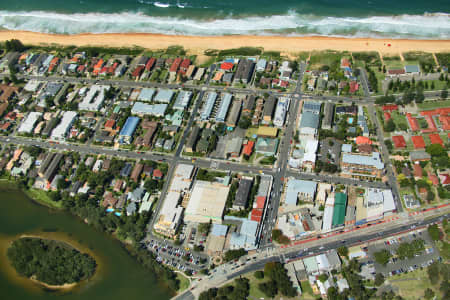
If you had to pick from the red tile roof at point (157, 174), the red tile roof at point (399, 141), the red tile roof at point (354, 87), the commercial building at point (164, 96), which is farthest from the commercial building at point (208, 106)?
the red tile roof at point (399, 141)

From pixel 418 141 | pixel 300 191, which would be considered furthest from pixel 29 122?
pixel 418 141

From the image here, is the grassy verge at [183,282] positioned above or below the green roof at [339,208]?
below

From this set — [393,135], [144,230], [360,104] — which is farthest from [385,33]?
[144,230]

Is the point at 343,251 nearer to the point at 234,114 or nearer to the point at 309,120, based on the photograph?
the point at 309,120

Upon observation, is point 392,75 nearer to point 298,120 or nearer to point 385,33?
point 385,33

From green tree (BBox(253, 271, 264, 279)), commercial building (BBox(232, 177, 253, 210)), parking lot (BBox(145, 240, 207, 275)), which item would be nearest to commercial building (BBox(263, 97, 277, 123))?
commercial building (BBox(232, 177, 253, 210))

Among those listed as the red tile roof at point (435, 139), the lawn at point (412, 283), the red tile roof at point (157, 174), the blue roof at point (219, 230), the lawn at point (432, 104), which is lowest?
the lawn at point (412, 283)

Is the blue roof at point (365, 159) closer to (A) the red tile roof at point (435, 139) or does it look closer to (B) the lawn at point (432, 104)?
(A) the red tile roof at point (435, 139)

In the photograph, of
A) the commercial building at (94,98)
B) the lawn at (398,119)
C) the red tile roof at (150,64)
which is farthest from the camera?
the red tile roof at (150,64)

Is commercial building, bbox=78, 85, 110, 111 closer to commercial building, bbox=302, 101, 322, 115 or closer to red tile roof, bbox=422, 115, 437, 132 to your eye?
commercial building, bbox=302, 101, 322, 115
